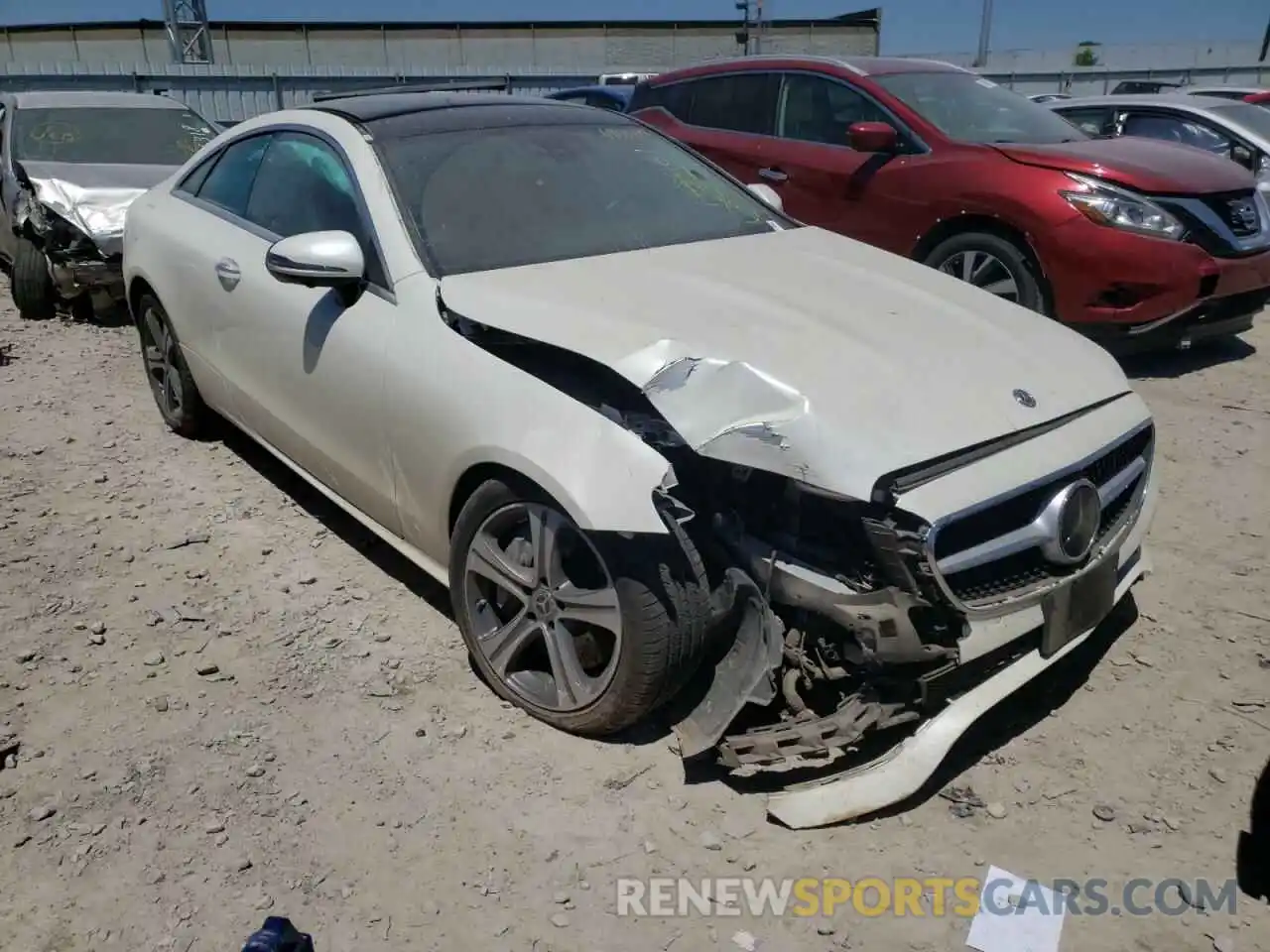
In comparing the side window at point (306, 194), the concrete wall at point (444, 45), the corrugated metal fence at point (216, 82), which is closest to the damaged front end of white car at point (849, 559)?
the side window at point (306, 194)

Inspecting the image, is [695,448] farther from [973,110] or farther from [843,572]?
[973,110]

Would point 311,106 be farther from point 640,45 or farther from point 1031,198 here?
point 640,45

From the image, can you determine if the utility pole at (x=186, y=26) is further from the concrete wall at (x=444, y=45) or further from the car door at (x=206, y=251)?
the car door at (x=206, y=251)

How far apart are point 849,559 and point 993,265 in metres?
3.80

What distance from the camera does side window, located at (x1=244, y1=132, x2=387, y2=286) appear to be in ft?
10.9

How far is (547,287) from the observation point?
2.89 metres

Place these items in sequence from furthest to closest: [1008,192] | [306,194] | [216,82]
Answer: [216,82], [1008,192], [306,194]

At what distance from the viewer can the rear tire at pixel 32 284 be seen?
23.6 ft

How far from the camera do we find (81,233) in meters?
6.80

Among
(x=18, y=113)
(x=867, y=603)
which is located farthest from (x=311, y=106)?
(x=18, y=113)

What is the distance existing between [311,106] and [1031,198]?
3.69 m

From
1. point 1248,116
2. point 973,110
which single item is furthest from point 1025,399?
point 1248,116

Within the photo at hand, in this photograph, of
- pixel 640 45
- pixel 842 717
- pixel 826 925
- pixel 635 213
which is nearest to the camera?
pixel 826 925

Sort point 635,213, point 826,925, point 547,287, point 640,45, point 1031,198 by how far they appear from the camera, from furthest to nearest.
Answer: point 640,45 < point 1031,198 < point 635,213 < point 547,287 < point 826,925
